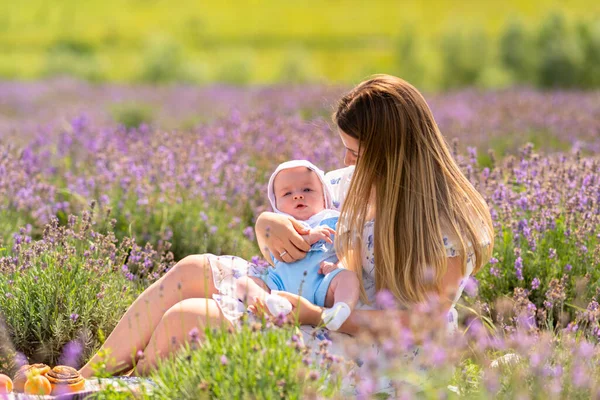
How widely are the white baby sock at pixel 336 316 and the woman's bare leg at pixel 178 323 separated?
337 mm

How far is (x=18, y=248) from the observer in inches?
134

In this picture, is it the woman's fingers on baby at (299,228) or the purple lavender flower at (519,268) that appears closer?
the woman's fingers on baby at (299,228)

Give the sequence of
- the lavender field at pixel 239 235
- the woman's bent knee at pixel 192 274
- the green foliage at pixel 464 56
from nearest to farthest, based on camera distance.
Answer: the lavender field at pixel 239 235 < the woman's bent knee at pixel 192 274 < the green foliage at pixel 464 56

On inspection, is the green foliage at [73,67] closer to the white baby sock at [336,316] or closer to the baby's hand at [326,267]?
the baby's hand at [326,267]

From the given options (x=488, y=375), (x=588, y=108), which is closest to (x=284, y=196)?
(x=488, y=375)

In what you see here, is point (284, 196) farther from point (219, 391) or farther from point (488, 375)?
point (488, 375)

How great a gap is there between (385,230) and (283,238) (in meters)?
0.37

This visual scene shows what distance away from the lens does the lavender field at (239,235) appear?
2572 mm

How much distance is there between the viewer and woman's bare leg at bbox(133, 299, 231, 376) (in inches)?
108

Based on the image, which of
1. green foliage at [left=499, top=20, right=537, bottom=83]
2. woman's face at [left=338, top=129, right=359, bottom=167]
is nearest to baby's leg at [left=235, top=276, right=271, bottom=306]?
woman's face at [left=338, top=129, right=359, bottom=167]

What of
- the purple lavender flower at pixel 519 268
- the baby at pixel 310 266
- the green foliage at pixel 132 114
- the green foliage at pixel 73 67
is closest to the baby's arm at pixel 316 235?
the baby at pixel 310 266

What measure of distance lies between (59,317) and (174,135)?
2.47 meters

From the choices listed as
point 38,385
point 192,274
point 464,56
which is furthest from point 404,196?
point 464,56

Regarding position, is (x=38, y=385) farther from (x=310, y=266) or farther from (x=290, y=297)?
(x=310, y=266)
